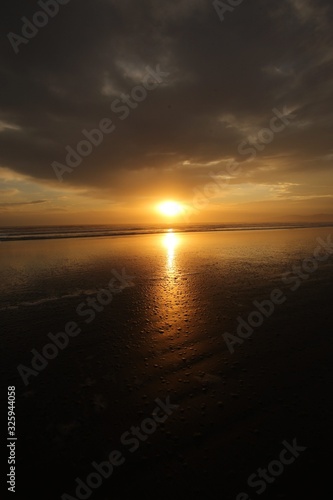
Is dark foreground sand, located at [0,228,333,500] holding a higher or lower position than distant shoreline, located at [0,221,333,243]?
lower

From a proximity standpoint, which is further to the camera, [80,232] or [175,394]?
[80,232]

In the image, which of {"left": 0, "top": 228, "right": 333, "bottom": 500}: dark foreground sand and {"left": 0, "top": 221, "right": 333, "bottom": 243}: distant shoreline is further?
{"left": 0, "top": 221, "right": 333, "bottom": 243}: distant shoreline

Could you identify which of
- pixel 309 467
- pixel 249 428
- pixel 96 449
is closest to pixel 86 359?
pixel 96 449

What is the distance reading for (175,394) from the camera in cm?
755

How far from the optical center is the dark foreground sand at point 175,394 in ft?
17.5

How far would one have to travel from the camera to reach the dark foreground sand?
532 cm

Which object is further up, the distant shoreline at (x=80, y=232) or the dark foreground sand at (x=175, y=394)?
the distant shoreline at (x=80, y=232)

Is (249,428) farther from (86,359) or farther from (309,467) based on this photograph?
(86,359)

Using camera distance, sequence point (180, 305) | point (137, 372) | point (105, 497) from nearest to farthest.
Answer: point (105, 497)
point (137, 372)
point (180, 305)

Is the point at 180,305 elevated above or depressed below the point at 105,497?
above

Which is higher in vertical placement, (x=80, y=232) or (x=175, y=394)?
(x=80, y=232)

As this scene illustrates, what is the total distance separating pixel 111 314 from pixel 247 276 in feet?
38.5

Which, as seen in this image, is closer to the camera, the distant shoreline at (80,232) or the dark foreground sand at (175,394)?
the dark foreground sand at (175,394)

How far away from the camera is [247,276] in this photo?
20625 millimetres
